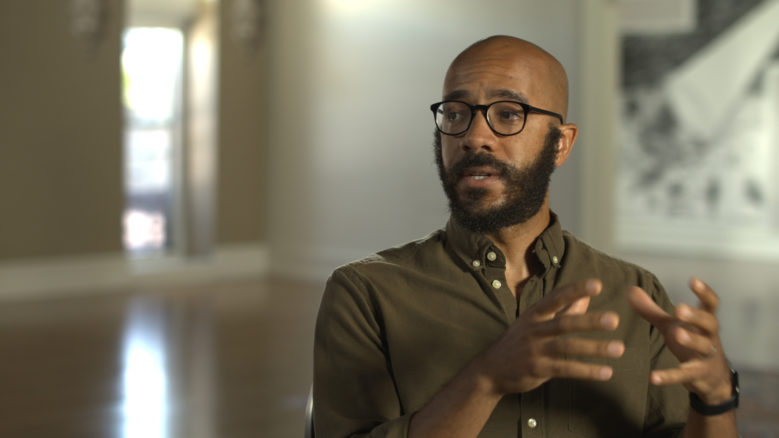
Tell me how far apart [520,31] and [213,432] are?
441 centimetres

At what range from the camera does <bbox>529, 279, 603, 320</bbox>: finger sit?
1268 millimetres

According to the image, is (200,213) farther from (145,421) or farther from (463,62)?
(463,62)

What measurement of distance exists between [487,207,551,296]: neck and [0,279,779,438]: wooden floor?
2.87 meters

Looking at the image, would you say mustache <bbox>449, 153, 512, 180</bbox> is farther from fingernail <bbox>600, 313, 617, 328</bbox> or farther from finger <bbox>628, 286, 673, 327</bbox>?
fingernail <bbox>600, 313, 617, 328</bbox>

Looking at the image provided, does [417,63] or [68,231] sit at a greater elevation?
[417,63]

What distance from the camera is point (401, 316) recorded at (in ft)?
5.49

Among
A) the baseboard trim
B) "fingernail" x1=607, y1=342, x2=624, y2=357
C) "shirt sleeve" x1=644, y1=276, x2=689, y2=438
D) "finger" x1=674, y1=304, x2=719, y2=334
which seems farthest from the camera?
the baseboard trim

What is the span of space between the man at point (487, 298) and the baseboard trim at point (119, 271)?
718 centimetres

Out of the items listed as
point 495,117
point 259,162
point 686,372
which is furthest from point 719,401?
point 259,162

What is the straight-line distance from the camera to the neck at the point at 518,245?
1741 millimetres

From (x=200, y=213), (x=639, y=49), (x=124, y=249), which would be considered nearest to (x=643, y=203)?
(x=639, y=49)

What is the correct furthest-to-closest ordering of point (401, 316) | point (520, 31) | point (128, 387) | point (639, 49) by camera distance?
point (639, 49) → point (520, 31) → point (128, 387) → point (401, 316)

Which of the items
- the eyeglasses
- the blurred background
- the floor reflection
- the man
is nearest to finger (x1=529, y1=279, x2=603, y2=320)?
the man

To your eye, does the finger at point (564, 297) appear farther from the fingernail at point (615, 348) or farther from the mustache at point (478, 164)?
the mustache at point (478, 164)
